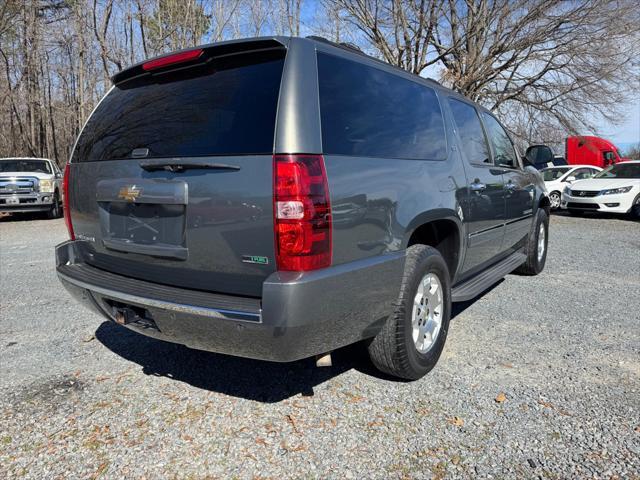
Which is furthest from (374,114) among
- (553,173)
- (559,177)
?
(553,173)

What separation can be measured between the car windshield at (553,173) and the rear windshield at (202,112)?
15.7 meters

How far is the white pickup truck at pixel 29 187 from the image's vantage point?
12.3m

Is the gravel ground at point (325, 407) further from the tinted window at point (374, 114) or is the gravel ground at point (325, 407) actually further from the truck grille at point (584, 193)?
the truck grille at point (584, 193)

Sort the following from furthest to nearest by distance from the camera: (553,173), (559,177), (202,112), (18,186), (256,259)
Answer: (553,173) < (559,177) < (18,186) < (202,112) < (256,259)

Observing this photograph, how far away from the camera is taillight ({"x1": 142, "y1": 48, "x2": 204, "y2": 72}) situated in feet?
8.38

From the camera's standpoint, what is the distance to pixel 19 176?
12.4m

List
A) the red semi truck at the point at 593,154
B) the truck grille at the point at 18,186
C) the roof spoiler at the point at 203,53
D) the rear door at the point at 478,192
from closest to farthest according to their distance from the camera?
1. the roof spoiler at the point at 203,53
2. the rear door at the point at 478,192
3. the truck grille at the point at 18,186
4. the red semi truck at the point at 593,154

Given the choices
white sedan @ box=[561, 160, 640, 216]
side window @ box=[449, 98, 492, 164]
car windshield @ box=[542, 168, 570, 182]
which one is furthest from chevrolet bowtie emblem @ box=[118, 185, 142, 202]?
car windshield @ box=[542, 168, 570, 182]

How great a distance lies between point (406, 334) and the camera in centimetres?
283

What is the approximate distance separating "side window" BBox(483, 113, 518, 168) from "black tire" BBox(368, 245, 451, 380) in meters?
1.98

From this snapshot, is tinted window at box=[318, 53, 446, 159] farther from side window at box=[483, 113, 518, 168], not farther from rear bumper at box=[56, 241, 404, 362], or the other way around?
side window at box=[483, 113, 518, 168]

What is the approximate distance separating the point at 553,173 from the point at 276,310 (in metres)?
16.5

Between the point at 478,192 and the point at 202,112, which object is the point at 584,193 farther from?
the point at 202,112

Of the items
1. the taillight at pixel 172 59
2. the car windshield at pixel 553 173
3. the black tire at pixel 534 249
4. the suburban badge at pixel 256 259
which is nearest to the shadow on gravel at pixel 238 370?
the suburban badge at pixel 256 259
